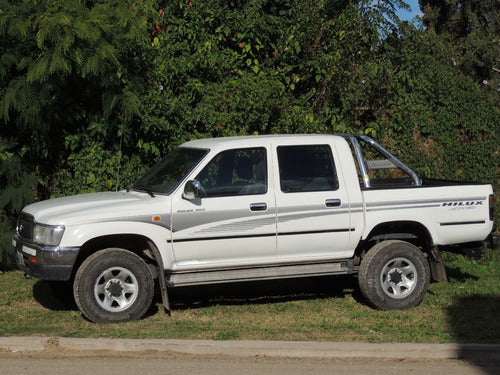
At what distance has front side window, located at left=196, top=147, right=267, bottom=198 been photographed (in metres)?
8.64

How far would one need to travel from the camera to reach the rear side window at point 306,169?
29.2 ft

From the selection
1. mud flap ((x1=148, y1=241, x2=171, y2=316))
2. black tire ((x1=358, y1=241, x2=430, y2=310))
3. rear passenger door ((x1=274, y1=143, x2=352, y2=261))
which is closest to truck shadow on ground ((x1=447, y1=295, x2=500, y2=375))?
black tire ((x1=358, y1=241, x2=430, y2=310))

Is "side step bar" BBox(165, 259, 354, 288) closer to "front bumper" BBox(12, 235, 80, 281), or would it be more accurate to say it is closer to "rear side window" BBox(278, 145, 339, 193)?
"rear side window" BBox(278, 145, 339, 193)

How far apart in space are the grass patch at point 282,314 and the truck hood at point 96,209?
110 centimetres

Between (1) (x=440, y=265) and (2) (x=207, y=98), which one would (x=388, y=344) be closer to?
(1) (x=440, y=265)

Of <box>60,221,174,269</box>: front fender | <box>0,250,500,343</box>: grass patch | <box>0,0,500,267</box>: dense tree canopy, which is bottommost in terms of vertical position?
<box>0,250,500,343</box>: grass patch

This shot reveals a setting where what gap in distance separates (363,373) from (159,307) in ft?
10.6

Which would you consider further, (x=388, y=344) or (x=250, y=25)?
(x=250, y=25)

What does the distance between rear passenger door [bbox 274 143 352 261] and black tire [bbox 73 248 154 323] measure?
1.53 metres

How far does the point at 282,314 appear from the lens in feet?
29.2

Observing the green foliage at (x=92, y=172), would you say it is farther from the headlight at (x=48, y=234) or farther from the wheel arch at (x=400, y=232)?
the wheel arch at (x=400, y=232)

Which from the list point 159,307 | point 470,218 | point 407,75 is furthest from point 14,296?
point 407,75

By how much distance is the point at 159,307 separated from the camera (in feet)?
30.4

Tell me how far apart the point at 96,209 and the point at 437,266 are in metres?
4.00
